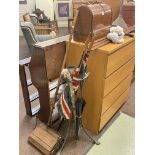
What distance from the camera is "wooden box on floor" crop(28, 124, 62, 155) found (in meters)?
1.80

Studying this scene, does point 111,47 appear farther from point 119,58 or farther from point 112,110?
point 112,110

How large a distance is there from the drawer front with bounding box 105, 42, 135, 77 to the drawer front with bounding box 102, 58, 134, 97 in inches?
2.5

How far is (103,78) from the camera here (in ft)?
5.82

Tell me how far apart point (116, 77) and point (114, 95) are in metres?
0.26

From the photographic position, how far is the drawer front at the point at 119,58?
177 cm

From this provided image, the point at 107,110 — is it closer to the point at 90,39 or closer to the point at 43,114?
the point at 43,114

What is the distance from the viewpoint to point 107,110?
83.4 inches

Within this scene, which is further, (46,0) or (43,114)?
(46,0)

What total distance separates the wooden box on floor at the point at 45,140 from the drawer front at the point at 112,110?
1.72ft
